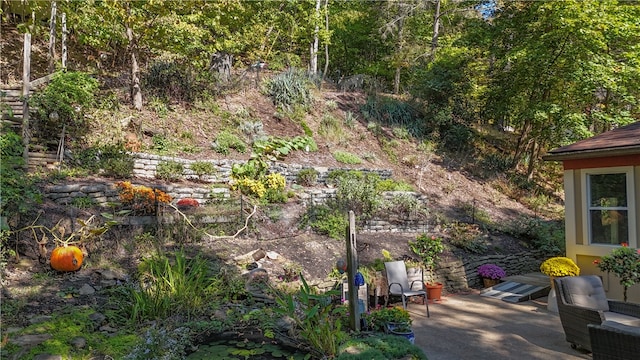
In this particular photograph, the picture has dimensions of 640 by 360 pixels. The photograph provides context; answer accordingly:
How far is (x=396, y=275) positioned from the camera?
6371 millimetres

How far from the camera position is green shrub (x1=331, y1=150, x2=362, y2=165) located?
11385 millimetres

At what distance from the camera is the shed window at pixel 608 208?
263 inches

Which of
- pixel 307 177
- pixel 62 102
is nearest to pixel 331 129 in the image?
pixel 307 177

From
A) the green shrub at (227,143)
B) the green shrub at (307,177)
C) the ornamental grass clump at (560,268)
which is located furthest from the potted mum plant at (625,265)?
the green shrub at (227,143)

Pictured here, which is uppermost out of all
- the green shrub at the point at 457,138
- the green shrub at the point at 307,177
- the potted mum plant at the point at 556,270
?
the green shrub at the point at 457,138

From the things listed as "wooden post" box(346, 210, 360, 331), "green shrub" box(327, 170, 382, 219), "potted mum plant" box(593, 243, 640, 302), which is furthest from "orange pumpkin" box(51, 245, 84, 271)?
"potted mum plant" box(593, 243, 640, 302)

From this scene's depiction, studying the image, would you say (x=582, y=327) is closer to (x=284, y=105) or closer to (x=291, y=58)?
(x=284, y=105)

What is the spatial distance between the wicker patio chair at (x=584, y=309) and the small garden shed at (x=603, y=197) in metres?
1.86

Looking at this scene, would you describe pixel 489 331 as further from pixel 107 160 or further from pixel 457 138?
pixel 457 138

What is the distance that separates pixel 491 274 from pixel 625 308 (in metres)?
2.99

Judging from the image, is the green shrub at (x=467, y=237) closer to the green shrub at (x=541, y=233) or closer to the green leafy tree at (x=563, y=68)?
the green shrub at (x=541, y=233)

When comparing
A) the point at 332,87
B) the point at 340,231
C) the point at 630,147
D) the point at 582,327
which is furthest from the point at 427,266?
the point at 332,87

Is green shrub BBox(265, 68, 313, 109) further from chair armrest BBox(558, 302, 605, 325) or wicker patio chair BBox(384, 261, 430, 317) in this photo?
chair armrest BBox(558, 302, 605, 325)

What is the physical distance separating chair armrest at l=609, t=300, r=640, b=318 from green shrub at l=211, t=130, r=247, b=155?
316 inches
